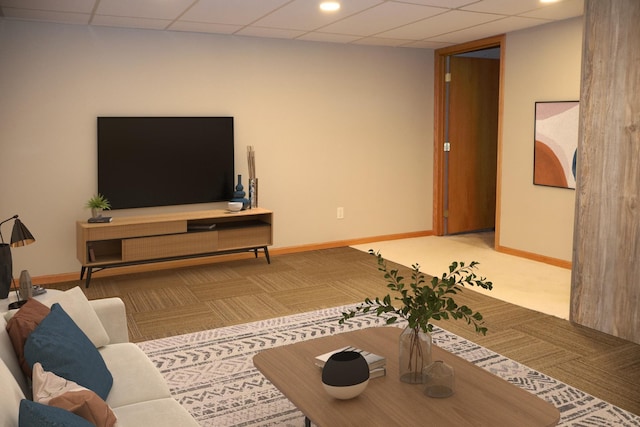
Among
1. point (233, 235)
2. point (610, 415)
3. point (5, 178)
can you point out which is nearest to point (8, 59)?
point (5, 178)

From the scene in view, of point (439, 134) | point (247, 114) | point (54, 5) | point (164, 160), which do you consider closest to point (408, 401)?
point (54, 5)

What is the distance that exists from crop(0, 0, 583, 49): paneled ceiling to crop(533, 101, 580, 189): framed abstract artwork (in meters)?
0.84

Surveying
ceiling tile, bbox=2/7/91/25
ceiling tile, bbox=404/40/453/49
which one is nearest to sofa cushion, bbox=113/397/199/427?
ceiling tile, bbox=2/7/91/25

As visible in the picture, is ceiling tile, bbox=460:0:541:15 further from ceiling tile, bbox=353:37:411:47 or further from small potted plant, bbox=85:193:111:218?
small potted plant, bbox=85:193:111:218

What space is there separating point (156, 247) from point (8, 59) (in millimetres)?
2018

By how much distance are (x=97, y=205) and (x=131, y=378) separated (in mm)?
3213

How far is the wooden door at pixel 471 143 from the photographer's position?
7.38 m

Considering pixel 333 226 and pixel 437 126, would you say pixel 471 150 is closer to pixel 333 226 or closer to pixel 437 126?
pixel 437 126

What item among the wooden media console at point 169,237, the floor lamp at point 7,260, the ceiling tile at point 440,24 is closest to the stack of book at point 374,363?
the floor lamp at point 7,260

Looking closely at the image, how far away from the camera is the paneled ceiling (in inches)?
183

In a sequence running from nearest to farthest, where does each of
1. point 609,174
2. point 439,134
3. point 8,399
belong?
point 8,399 < point 609,174 < point 439,134

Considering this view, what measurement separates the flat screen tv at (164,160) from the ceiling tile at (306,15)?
3.79 ft

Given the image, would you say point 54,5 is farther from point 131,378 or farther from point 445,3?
point 131,378

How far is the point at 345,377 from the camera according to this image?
2.16m
